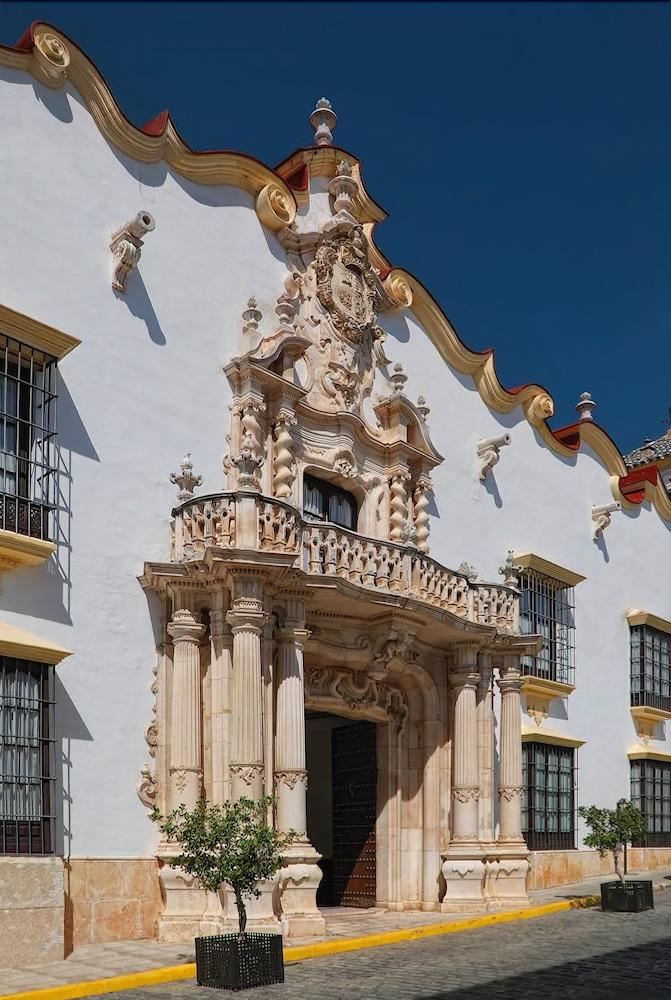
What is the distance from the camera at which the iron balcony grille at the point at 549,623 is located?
73.9 feet

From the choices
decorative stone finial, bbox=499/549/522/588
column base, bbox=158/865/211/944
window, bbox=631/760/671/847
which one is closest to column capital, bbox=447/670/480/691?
decorative stone finial, bbox=499/549/522/588

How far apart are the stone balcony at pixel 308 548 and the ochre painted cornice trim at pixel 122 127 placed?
504 centimetres

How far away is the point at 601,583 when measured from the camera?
83.1 ft

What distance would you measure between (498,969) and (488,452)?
1150 cm

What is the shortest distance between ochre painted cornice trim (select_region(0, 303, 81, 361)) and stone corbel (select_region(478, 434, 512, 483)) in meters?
9.63

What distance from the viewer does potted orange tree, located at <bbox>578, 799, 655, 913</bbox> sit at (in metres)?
17.7

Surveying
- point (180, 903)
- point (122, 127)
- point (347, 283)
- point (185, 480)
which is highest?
point (122, 127)

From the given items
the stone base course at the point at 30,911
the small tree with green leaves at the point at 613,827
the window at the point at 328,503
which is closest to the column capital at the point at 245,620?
the stone base course at the point at 30,911

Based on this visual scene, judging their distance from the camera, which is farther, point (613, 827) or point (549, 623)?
point (549, 623)

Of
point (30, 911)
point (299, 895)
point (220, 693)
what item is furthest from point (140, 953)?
point (220, 693)

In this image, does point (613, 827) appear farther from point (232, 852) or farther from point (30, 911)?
point (30, 911)

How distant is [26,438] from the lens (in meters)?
13.8

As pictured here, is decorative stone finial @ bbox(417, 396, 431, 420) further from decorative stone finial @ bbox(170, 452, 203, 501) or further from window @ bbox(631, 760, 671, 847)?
window @ bbox(631, 760, 671, 847)

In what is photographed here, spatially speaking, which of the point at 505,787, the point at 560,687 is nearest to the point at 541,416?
the point at 560,687
